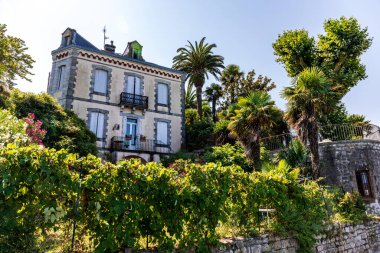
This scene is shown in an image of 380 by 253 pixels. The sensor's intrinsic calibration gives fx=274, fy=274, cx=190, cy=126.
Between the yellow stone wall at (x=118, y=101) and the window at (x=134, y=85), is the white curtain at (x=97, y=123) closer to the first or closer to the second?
the yellow stone wall at (x=118, y=101)

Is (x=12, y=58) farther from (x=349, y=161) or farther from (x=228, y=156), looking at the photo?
(x=349, y=161)

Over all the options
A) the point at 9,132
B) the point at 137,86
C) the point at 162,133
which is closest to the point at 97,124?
the point at 137,86

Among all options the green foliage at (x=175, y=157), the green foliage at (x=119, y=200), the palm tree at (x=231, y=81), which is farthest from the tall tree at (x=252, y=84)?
the green foliage at (x=119, y=200)

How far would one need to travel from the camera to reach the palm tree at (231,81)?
93.4 feet

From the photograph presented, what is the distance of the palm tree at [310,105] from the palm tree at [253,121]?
1087mm

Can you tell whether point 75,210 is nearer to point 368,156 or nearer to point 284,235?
point 284,235

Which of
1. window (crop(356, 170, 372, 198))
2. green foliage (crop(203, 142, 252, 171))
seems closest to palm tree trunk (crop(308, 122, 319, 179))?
window (crop(356, 170, 372, 198))

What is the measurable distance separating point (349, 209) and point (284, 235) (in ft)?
14.4

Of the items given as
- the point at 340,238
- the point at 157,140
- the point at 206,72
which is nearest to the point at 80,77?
the point at 157,140

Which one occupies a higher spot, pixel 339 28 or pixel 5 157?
pixel 339 28

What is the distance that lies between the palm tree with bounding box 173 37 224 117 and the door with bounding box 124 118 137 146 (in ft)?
27.4

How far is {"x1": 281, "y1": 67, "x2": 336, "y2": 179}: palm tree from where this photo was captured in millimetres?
12719

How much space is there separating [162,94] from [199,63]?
6.76 m

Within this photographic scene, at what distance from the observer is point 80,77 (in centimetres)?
1889
